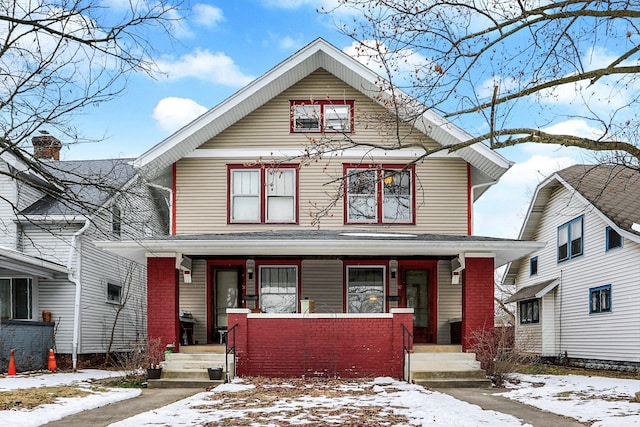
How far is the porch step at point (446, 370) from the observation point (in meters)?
15.0

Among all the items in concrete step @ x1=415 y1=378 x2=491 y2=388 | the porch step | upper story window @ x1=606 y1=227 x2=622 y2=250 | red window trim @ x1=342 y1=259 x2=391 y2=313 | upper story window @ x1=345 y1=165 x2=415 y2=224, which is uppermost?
upper story window @ x1=345 y1=165 x2=415 y2=224

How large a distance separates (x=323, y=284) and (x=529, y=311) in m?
11.5

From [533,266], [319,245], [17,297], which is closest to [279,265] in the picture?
[319,245]

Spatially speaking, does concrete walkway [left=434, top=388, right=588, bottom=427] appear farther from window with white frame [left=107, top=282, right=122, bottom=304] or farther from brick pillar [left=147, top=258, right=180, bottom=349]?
window with white frame [left=107, top=282, right=122, bottom=304]

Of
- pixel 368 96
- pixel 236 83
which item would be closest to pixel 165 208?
pixel 236 83

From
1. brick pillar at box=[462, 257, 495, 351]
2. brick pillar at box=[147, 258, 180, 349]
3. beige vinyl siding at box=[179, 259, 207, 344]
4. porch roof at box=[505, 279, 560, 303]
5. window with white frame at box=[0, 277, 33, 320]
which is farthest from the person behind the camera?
porch roof at box=[505, 279, 560, 303]

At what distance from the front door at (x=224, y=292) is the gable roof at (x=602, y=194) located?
29.6ft

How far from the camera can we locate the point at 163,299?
1692 centimetres

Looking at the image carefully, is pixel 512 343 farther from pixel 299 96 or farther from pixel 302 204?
pixel 299 96

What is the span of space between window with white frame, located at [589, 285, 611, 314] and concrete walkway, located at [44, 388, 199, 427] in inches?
501

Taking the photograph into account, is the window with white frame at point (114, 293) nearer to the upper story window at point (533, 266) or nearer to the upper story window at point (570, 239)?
the upper story window at point (570, 239)

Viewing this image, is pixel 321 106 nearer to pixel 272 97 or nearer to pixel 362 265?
pixel 272 97

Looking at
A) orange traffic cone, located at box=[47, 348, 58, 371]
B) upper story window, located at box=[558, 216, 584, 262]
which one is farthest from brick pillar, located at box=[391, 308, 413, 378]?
orange traffic cone, located at box=[47, 348, 58, 371]

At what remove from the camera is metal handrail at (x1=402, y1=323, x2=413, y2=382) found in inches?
607
